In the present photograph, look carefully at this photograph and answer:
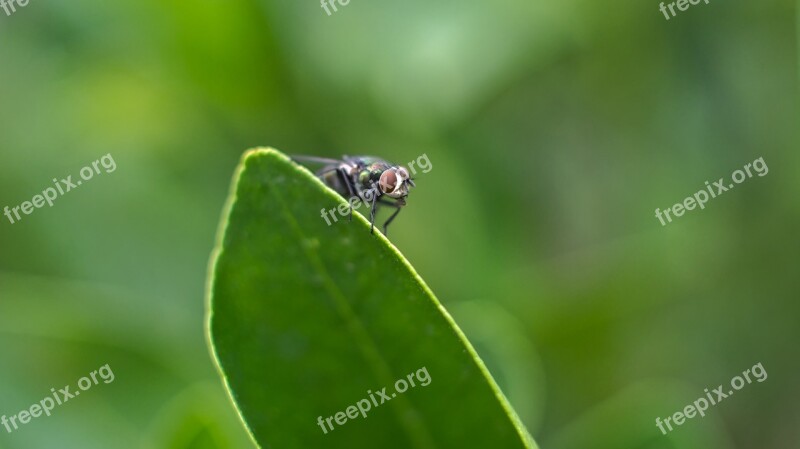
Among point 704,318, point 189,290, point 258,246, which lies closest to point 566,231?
point 704,318

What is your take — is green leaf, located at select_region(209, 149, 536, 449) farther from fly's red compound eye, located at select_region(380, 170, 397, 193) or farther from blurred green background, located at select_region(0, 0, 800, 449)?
blurred green background, located at select_region(0, 0, 800, 449)

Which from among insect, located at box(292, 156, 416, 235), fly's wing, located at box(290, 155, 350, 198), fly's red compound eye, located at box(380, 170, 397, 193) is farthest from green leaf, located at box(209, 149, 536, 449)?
fly's wing, located at box(290, 155, 350, 198)

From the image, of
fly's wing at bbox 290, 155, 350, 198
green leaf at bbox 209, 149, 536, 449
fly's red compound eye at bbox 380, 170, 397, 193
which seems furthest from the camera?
fly's wing at bbox 290, 155, 350, 198

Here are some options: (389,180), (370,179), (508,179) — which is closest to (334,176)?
(370,179)

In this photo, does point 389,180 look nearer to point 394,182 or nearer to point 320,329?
point 394,182

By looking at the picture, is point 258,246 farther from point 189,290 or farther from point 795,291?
point 795,291

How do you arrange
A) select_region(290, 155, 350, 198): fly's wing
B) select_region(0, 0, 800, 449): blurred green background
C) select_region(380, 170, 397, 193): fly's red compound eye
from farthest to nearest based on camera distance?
select_region(0, 0, 800, 449): blurred green background
select_region(290, 155, 350, 198): fly's wing
select_region(380, 170, 397, 193): fly's red compound eye

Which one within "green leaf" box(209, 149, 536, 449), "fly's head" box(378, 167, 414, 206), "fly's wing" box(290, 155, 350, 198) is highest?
"fly's wing" box(290, 155, 350, 198)
